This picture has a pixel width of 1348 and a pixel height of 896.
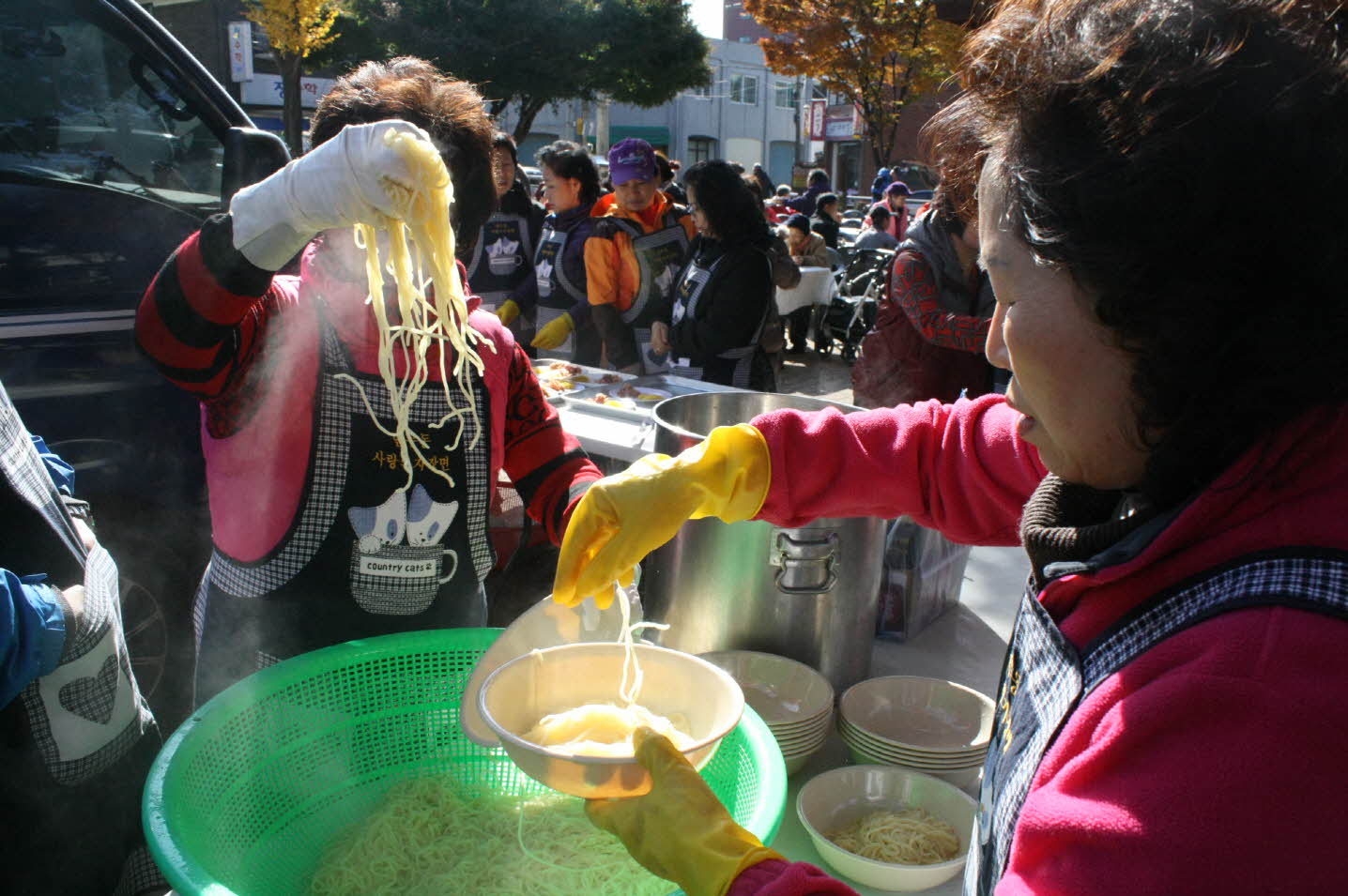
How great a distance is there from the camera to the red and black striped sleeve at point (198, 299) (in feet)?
4.56

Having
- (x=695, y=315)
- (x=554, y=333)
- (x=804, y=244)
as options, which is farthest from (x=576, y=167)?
(x=804, y=244)

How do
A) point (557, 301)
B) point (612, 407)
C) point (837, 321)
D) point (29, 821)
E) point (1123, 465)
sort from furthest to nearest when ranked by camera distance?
point (837, 321) → point (557, 301) → point (612, 407) → point (29, 821) → point (1123, 465)

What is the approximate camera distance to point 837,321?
31.6 feet

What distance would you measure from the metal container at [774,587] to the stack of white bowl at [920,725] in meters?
0.13

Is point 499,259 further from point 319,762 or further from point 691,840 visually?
point 691,840

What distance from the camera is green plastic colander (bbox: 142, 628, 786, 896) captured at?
121 cm

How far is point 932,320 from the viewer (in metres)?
3.60

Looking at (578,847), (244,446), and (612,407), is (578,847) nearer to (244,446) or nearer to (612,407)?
(244,446)

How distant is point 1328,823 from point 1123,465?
363 millimetres

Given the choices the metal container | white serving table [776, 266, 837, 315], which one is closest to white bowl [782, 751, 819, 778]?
the metal container

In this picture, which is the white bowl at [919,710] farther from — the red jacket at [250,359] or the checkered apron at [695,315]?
the checkered apron at [695,315]

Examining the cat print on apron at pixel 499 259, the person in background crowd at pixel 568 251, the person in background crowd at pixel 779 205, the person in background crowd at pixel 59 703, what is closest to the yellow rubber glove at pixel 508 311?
the person in background crowd at pixel 568 251

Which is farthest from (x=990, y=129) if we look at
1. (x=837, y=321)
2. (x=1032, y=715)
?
(x=837, y=321)

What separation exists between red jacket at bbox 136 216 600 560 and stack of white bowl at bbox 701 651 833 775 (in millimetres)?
529
